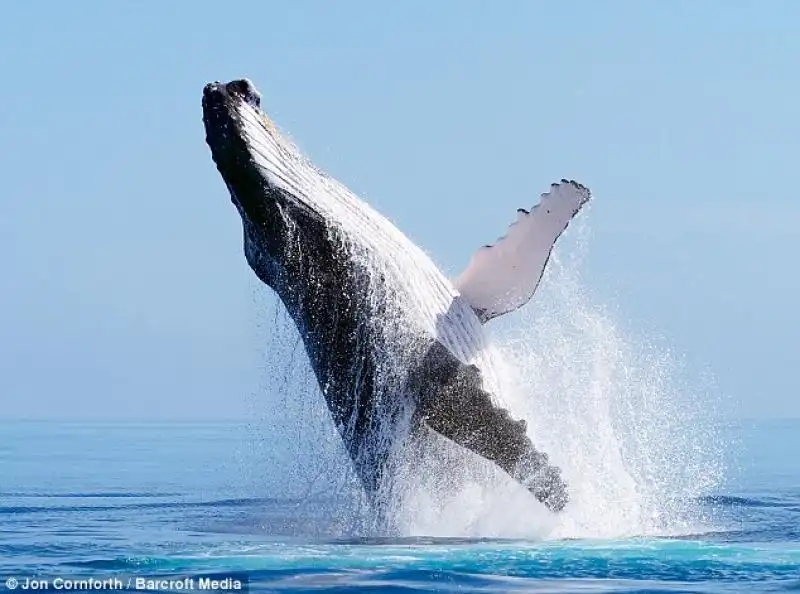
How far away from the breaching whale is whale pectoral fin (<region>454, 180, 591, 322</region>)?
0.49 meters

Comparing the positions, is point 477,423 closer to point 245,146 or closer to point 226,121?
point 245,146

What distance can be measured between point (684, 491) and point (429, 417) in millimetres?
5363

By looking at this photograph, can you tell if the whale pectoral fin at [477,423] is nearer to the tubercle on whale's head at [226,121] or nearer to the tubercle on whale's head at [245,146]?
the tubercle on whale's head at [245,146]

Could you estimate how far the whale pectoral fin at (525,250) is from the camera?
11688 mm

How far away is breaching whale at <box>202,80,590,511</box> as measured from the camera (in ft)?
30.5

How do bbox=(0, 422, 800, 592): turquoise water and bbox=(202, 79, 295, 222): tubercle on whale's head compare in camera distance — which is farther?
bbox=(202, 79, 295, 222): tubercle on whale's head

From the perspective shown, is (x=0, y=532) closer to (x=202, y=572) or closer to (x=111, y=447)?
(x=202, y=572)

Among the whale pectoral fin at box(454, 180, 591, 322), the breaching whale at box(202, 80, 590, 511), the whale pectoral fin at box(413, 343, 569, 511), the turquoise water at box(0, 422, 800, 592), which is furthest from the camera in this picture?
the whale pectoral fin at box(454, 180, 591, 322)

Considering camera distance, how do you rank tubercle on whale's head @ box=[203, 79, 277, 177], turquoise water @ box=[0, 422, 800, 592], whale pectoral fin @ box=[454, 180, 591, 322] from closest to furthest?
turquoise water @ box=[0, 422, 800, 592], tubercle on whale's head @ box=[203, 79, 277, 177], whale pectoral fin @ box=[454, 180, 591, 322]

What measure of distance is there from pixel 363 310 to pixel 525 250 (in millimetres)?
2269

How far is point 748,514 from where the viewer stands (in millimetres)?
13477

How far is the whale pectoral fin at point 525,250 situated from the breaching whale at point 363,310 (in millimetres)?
495

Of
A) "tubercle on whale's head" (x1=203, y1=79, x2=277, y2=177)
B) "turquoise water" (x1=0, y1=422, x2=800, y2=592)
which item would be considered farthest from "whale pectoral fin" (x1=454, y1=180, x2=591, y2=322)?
"tubercle on whale's head" (x1=203, y1=79, x2=277, y2=177)

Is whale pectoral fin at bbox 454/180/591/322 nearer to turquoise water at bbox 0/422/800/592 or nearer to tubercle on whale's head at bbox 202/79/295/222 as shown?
turquoise water at bbox 0/422/800/592
